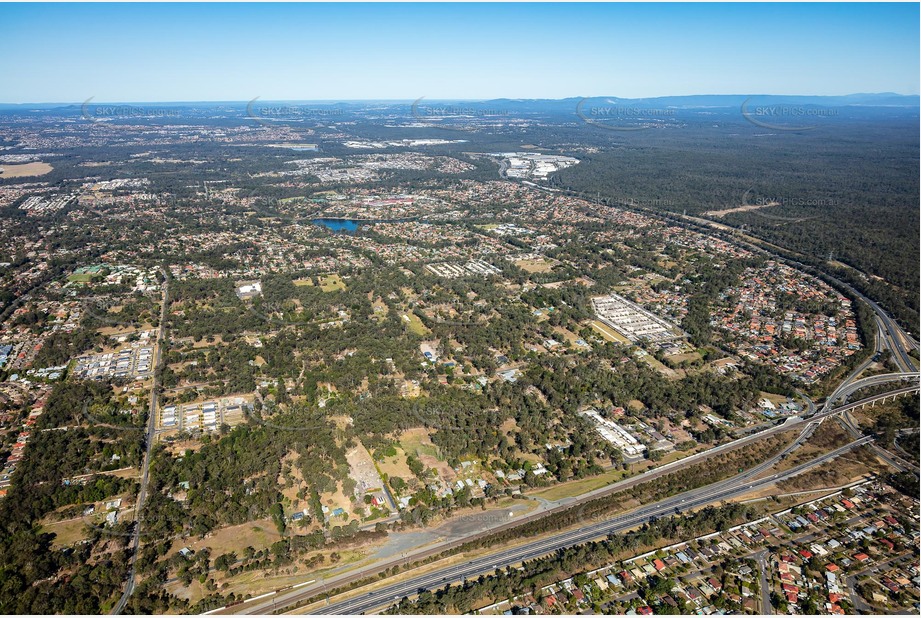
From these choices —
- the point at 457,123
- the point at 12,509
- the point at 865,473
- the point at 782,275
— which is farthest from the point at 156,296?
the point at 457,123

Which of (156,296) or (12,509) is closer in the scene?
(12,509)

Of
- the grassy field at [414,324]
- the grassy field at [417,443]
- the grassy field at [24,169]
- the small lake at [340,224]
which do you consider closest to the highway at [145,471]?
the grassy field at [417,443]

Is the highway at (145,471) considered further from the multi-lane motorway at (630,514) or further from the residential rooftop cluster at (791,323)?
the residential rooftop cluster at (791,323)

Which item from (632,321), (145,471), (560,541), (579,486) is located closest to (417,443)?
(579,486)

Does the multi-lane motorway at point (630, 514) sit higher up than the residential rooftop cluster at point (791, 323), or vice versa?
the residential rooftop cluster at point (791, 323)

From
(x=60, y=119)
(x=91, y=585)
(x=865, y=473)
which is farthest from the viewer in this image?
(x=60, y=119)

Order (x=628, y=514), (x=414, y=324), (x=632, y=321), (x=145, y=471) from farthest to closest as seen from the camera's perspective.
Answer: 1. (x=632, y=321)
2. (x=414, y=324)
3. (x=145, y=471)
4. (x=628, y=514)

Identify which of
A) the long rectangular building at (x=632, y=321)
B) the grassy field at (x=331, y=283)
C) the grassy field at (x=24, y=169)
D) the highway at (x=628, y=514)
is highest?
the grassy field at (x=24, y=169)

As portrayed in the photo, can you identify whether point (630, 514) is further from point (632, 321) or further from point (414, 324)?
point (414, 324)

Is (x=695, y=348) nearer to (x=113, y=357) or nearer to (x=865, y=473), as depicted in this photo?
(x=865, y=473)
